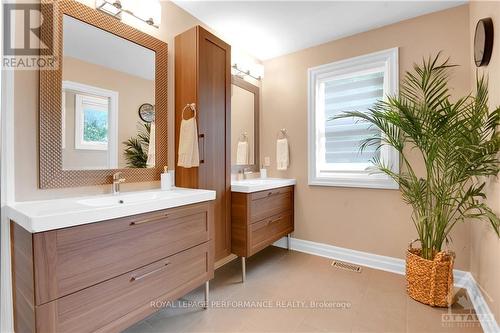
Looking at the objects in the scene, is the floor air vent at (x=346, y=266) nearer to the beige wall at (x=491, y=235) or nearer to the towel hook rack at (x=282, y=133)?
the beige wall at (x=491, y=235)

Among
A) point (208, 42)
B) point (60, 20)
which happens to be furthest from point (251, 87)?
point (60, 20)

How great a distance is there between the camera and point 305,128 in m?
2.84

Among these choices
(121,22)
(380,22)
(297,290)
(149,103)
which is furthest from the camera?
(380,22)

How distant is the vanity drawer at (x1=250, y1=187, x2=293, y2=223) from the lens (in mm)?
2236

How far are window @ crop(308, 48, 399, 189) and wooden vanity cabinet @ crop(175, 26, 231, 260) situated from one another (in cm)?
111

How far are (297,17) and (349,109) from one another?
3.57ft

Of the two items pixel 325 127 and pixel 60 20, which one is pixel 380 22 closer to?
pixel 325 127

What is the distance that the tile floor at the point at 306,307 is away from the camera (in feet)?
5.16

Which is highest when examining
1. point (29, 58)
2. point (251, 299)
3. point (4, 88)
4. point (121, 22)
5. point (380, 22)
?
point (380, 22)

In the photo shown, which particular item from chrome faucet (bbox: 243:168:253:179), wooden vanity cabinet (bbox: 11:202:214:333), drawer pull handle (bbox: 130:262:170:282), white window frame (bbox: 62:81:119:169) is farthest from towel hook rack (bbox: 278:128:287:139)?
drawer pull handle (bbox: 130:262:170:282)

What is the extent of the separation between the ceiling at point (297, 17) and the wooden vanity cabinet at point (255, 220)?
65.4 inches

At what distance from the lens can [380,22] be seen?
234 centimetres

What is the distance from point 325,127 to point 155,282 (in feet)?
7.60

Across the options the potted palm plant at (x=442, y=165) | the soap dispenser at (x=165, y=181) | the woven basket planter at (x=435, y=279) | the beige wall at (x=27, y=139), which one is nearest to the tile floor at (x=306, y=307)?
the woven basket planter at (x=435, y=279)
